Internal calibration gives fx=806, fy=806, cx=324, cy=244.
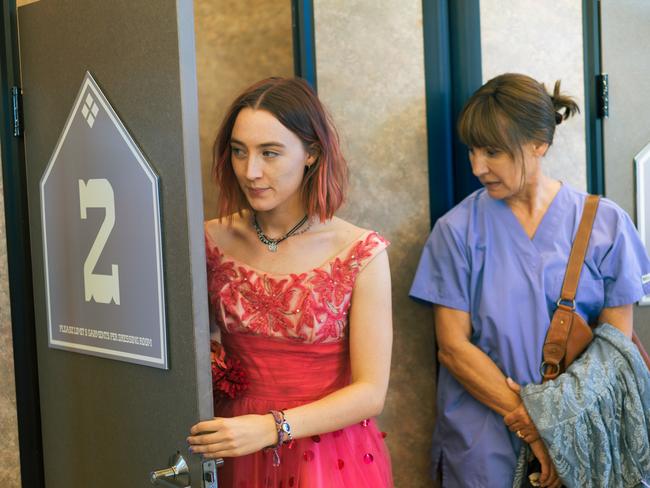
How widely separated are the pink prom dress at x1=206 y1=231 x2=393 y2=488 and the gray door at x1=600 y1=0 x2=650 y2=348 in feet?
3.86

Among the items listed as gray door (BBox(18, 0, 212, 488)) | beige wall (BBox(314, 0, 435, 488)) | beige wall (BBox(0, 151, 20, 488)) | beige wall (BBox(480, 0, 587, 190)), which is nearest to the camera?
gray door (BBox(18, 0, 212, 488))

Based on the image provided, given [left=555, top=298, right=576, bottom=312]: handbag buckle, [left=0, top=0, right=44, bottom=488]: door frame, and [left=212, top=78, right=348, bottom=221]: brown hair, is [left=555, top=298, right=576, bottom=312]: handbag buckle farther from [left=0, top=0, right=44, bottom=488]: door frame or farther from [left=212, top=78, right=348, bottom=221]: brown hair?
[left=0, top=0, right=44, bottom=488]: door frame

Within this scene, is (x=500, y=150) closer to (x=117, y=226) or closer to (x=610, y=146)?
(x=610, y=146)

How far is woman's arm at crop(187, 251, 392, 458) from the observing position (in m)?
1.52

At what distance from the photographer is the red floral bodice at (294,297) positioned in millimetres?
1793

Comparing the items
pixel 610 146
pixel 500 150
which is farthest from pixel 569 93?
pixel 500 150

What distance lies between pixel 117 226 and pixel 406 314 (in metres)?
1.05

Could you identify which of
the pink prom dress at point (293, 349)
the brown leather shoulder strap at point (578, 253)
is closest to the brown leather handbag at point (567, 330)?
the brown leather shoulder strap at point (578, 253)

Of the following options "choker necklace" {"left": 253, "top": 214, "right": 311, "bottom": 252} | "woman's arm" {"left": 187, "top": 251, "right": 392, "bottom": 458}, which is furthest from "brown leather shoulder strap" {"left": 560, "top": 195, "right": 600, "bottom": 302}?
"choker necklace" {"left": 253, "top": 214, "right": 311, "bottom": 252}

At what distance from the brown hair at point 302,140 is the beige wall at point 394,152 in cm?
49

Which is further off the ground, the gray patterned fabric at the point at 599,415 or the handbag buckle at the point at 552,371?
the handbag buckle at the point at 552,371

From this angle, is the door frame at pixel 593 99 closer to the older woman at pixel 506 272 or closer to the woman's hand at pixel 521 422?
the older woman at pixel 506 272

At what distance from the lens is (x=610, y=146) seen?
8.65 feet

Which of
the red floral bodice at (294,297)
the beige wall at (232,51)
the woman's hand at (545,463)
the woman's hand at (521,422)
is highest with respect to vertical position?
the beige wall at (232,51)
